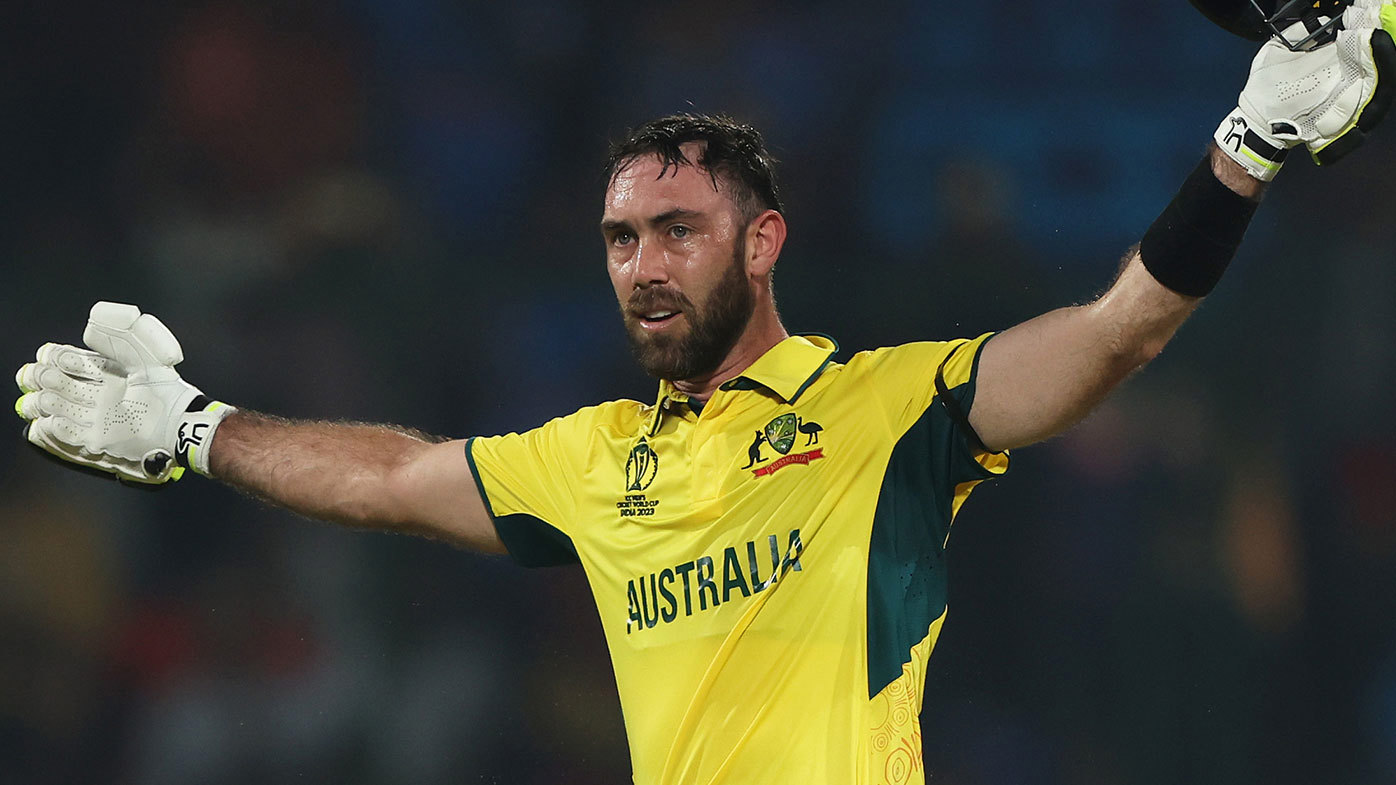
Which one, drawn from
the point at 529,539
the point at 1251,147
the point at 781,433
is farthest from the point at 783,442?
the point at 1251,147

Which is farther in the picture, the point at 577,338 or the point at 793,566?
the point at 577,338

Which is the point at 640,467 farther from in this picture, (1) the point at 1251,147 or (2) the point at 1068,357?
(1) the point at 1251,147

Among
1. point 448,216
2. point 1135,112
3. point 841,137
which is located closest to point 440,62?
point 448,216

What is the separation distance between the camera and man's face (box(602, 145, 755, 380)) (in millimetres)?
2424

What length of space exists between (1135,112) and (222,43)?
8.75ft

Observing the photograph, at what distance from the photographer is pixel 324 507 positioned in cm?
271

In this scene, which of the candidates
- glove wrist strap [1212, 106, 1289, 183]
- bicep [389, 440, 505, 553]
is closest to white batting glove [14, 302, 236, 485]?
bicep [389, 440, 505, 553]

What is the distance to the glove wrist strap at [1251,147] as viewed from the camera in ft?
6.10

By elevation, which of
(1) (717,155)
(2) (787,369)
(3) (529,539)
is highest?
(1) (717,155)

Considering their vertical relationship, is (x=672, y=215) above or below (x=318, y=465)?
above

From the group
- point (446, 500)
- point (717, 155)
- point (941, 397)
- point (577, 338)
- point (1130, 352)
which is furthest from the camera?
point (577, 338)

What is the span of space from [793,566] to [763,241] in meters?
0.65

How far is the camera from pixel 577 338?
13.0ft

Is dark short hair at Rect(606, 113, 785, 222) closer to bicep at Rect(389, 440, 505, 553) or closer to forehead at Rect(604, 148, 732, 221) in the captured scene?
forehead at Rect(604, 148, 732, 221)
